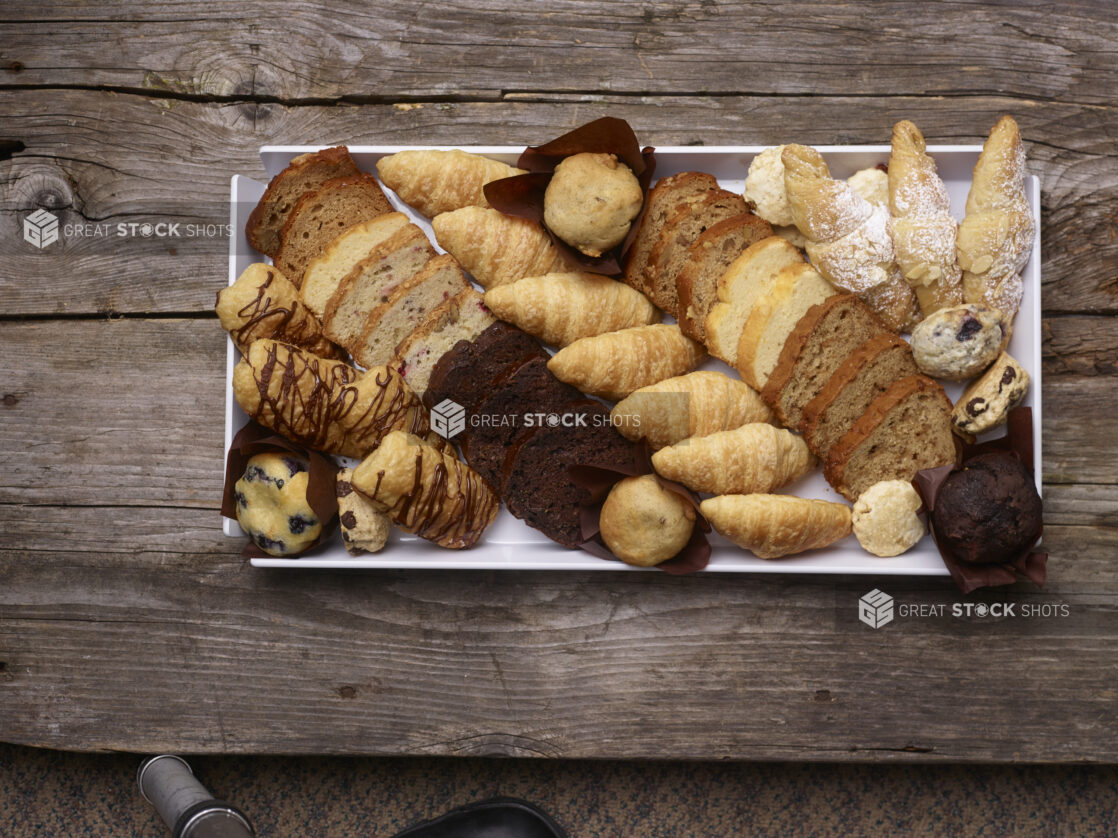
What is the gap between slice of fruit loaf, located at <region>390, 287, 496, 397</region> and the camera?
6.71ft

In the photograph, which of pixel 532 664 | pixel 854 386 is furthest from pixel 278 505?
pixel 854 386

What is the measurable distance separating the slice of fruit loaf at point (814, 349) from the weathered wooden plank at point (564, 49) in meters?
0.70

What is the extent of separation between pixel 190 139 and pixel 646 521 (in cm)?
172

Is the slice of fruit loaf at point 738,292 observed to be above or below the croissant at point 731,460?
above

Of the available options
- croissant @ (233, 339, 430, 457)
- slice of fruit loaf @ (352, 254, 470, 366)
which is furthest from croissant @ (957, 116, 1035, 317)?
croissant @ (233, 339, 430, 457)

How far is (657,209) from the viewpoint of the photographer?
204 cm

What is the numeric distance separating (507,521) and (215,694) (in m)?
1.02

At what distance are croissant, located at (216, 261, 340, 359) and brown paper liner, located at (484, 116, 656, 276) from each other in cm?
58

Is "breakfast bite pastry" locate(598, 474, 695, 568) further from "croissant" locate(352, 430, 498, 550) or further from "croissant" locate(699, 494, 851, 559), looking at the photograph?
"croissant" locate(352, 430, 498, 550)

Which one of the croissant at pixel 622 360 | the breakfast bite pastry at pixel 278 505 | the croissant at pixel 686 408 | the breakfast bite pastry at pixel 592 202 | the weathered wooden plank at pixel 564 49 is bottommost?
the breakfast bite pastry at pixel 278 505

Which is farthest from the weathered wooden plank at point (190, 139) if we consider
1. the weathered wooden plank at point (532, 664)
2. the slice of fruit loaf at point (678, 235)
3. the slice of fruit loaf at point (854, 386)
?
the weathered wooden plank at point (532, 664)

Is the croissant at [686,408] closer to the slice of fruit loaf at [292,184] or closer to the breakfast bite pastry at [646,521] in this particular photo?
the breakfast bite pastry at [646,521]

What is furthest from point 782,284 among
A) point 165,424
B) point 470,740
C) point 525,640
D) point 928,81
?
point 165,424

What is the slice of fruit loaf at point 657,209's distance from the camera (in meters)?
2.03
